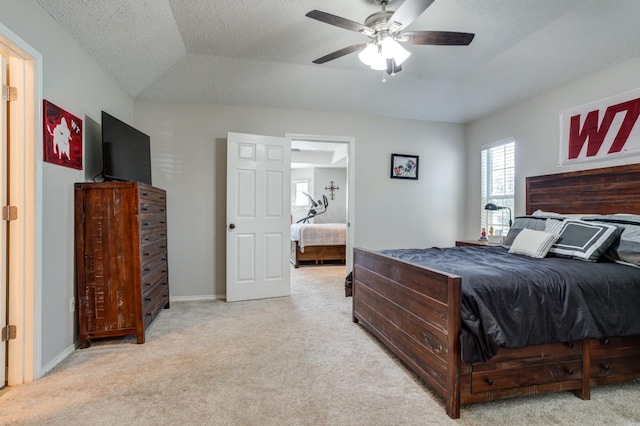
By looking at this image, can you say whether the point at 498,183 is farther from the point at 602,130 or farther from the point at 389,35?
the point at 389,35

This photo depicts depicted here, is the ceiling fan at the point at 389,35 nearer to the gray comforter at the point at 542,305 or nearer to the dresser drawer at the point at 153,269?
the gray comforter at the point at 542,305

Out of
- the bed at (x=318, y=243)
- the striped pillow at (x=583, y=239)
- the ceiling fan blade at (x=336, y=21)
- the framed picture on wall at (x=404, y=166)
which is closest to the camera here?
the ceiling fan blade at (x=336, y=21)

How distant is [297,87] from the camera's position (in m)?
3.83

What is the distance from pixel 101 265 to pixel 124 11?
200cm

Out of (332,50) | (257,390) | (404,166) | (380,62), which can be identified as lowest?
(257,390)

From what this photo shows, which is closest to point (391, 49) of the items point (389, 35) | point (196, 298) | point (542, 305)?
point (389, 35)

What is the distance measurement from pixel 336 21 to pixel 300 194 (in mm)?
7734

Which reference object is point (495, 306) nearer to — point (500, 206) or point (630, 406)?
point (630, 406)

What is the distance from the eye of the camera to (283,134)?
164 inches

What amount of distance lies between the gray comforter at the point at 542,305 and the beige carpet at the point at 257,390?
393mm

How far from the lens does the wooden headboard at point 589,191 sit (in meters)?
2.71

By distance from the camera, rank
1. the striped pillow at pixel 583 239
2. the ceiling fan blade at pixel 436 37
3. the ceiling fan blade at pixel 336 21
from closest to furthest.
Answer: the ceiling fan blade at pixel 336 21, the ceiling fan blade at pixel 436 37, the striped pillow at pixel 583 239

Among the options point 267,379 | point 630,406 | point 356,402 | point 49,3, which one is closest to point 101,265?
point 267,379

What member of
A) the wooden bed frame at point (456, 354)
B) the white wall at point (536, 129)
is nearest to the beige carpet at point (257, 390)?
the wooden bed frame at point (456, 354)
